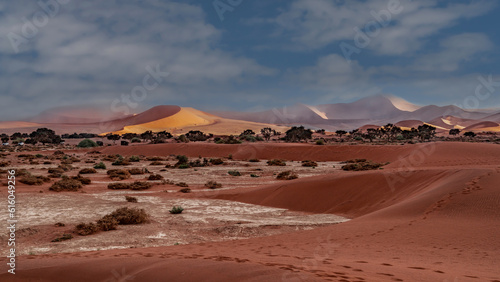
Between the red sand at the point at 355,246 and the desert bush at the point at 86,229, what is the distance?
11.6ft

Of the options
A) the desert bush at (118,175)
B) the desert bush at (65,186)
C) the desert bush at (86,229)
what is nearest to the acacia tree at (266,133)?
the desert bush at (118,175)

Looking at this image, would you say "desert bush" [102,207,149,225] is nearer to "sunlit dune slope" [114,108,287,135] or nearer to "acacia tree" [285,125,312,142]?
"acacia tree" [285,125,312,142]

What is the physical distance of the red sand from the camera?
212 inches

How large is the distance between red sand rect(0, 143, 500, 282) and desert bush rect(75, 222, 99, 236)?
354cm

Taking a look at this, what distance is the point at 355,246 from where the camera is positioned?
27.2 feet

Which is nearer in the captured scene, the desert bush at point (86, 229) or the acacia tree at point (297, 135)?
the desert bush at point (86, 229)

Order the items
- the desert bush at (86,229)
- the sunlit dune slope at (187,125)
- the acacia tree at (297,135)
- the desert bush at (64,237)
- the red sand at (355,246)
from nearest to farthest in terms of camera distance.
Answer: the red sand at (355,246)
the desert bush at (64,237)
the desert bush at (86,229)
the acacia tree at (297,135)
the sunlit dune slope at (187,125)

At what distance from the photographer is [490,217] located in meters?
9.70

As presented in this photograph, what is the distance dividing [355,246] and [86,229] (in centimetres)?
832

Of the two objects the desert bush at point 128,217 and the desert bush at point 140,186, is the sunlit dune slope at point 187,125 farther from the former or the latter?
the desert bush at point 128,217

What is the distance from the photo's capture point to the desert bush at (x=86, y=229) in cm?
1089

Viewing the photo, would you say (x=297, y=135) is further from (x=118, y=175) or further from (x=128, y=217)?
(x=128, y=217)

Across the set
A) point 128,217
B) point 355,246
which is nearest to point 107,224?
point 128,217

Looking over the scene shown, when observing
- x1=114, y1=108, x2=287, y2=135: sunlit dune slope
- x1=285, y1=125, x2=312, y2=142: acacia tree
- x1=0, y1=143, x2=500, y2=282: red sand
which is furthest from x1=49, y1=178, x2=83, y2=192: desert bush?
x1=114, y1=108, x2=287, y2=135: sunlit dune slope
